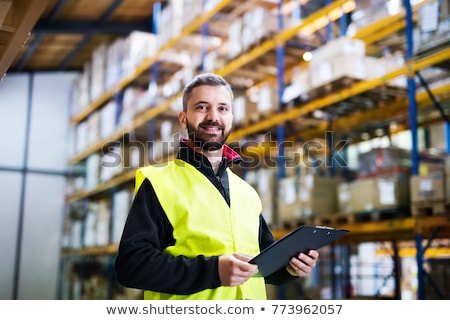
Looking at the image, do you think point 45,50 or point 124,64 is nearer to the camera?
point 124,64

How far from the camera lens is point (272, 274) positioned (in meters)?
2.23

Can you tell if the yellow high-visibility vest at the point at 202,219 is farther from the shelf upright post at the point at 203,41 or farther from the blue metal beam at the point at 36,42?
the blue metal beam at the point at 36,42

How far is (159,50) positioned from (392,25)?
15.8ft

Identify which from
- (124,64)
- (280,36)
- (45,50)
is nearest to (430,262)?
(280,36)

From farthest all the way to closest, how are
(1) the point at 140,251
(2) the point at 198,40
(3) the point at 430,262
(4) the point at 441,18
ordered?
(2) the point at 198,40 → (3) the point at 430,262 → (4) the point at 441,18 → (1) the point at 140,251

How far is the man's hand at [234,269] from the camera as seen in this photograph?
6.07 ft

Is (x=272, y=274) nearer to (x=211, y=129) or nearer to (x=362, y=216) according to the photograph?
(x=211, y=129)

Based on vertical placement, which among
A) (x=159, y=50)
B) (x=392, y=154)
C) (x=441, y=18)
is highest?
(x=159, y=50)

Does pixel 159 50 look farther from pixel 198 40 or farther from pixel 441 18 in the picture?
pixel 441 18

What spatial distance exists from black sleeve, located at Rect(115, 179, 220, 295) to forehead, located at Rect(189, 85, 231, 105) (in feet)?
1.40

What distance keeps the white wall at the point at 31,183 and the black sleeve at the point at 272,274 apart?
12855 mm

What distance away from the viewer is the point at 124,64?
39.4 feet

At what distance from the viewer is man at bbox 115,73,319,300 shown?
1910 mm

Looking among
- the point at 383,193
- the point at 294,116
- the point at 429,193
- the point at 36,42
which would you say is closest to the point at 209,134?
the point at 429,193
